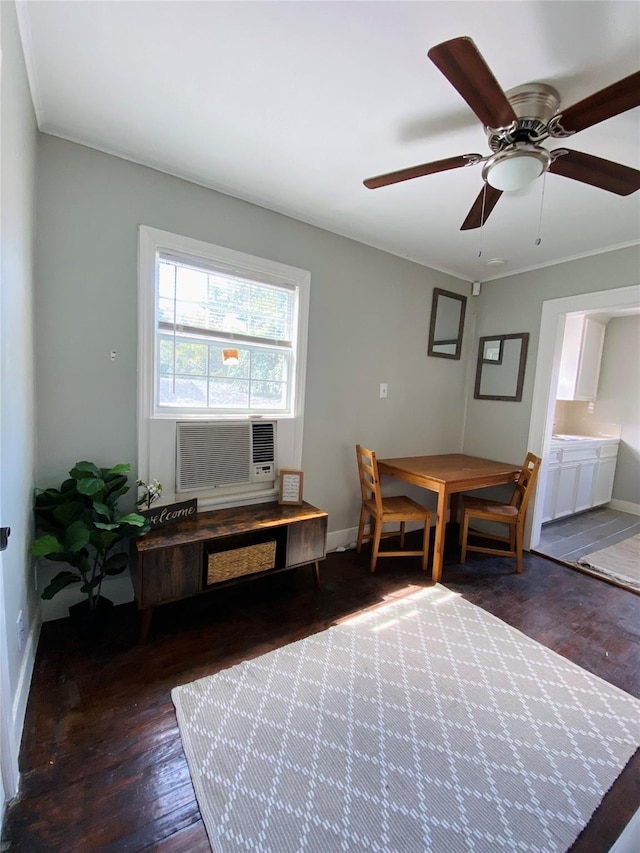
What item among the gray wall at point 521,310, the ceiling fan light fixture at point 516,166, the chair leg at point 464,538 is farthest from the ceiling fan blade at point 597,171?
the chair leg at point 464,538

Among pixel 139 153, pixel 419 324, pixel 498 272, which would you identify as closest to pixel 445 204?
pixel 419 324

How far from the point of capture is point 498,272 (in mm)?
3359

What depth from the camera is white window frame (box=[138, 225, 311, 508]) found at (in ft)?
6.72

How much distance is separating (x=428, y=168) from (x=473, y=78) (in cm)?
43

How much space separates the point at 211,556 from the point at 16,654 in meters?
0.85

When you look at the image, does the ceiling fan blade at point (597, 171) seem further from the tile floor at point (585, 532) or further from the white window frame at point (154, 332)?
the tile floor at point (585, 532)

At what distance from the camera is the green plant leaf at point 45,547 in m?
1.52

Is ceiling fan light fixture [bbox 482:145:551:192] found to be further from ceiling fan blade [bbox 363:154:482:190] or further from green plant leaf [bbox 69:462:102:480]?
green plant leaf [bbox 69:462:102:480]

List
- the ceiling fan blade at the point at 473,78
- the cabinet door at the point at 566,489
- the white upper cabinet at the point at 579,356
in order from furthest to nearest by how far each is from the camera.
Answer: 1. the white upper cabinet at the point at 579,356
2. the cabinet door at the point at 566,489
3. the ceiling fan blade at the point at 473,78

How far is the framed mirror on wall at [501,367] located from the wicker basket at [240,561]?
2594mm

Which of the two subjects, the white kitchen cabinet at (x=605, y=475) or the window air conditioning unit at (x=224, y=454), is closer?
the window air conditioning unit at (x=224, y=454)

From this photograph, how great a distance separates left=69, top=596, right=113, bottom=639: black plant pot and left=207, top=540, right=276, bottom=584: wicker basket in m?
0.55

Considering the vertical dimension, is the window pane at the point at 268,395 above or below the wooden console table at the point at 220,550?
above

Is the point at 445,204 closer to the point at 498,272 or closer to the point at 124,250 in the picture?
the point at 498,272
